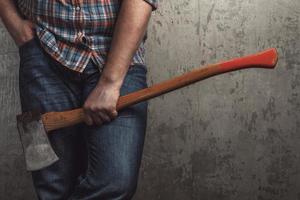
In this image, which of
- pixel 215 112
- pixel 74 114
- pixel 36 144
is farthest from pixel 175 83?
pixel 215 112

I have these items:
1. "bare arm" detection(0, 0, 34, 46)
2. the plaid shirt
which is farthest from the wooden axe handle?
"bare arm" detection(0, 0, 34, 46)

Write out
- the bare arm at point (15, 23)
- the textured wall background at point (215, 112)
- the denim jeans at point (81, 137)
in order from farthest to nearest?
the textured wall background at point (215, 112)
the bare arm at point (15, 23)
the denim jeans at point (81, 137)

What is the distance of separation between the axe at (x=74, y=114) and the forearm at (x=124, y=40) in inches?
3.2

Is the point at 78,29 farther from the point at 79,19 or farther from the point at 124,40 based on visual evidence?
the point at 124,40

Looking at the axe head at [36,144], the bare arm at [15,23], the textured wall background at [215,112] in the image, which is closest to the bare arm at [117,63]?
the axe head at [36,144]

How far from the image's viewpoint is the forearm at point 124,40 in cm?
160

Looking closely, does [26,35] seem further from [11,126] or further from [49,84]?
[11,126]

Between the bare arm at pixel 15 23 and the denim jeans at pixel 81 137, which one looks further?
the bare arm at pixel 15 23

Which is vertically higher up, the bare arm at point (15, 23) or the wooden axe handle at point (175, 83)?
the bare arm at point (15, 23)

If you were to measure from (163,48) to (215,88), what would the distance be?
12.9 inches

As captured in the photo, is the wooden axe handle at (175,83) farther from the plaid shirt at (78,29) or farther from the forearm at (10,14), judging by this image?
the forearm at (10,14)

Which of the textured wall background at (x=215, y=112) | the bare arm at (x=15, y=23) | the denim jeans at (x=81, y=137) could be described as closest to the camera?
the denim jeans at (x=81, y=137)

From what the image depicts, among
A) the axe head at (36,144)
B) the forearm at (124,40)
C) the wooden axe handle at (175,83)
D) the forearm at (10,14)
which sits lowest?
the axe head at (36,144)

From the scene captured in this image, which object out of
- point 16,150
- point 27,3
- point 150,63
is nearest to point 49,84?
point 27,3
